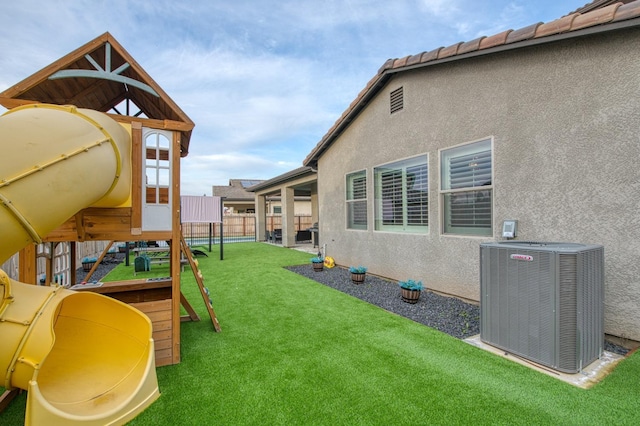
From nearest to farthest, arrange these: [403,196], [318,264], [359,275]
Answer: [403,196] < [359,275] < [318,264]

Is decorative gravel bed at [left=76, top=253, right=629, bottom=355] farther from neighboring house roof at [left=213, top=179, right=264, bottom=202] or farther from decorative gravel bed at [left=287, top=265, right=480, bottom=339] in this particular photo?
neighboring house roof at [left=213, top=179, right=264, bottom=202]

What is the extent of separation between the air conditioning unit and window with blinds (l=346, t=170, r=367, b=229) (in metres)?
4.82

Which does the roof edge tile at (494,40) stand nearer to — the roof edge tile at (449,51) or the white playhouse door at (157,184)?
the roof edge tile at (449,51)

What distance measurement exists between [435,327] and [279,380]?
253 centimetres

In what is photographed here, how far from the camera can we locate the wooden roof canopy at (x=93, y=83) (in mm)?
3182

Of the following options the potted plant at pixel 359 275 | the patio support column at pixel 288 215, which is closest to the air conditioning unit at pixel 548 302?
the potted plant at pixel 359 275

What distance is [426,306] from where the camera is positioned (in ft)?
17.1

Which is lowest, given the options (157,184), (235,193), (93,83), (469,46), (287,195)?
(157,184)

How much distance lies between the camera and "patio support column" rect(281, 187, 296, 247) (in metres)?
15.5

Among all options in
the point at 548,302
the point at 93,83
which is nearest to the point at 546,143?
the point at 548,302

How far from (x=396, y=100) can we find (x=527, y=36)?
2.96m

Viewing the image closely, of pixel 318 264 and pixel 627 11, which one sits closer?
pixel 627 11

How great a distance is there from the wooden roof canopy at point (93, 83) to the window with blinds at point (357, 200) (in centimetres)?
539

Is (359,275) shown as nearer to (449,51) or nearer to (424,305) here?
(424,305)
